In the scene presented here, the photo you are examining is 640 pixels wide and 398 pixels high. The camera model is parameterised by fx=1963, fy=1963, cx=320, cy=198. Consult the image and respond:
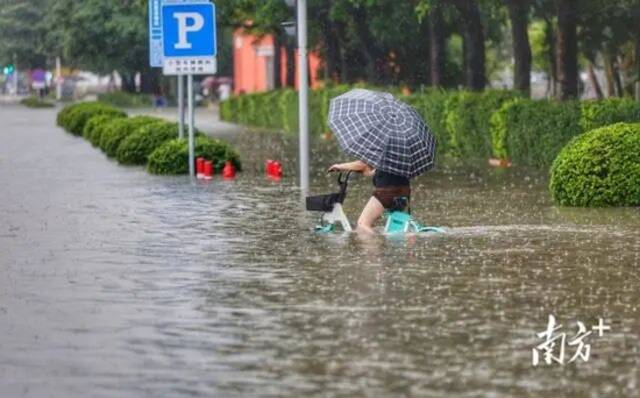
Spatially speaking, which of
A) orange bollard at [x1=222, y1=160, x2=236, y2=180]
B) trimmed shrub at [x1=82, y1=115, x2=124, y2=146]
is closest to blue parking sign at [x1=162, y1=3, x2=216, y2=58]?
orange bollard at [x1=222, y1=160, x2=236, y2=180]

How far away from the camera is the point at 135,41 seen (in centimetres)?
8531

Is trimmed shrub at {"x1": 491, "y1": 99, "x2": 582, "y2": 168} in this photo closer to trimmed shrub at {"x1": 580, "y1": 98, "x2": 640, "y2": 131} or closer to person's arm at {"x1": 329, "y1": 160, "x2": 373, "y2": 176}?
trimmed shrub at {"x1": 580, "y1": 98, "x2": 640, "y2": 131}

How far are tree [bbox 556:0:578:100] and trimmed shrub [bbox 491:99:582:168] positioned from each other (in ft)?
10.9

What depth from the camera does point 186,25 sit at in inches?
1093

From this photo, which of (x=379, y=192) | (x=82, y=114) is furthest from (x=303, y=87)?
(x=82, y=114)

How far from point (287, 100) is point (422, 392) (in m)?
53.5

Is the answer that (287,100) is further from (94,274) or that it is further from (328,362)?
(328,362)

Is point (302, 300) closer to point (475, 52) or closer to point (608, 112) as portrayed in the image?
point (608, 112)

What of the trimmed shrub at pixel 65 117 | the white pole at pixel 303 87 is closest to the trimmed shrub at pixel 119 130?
the white pole at pixel 303 87

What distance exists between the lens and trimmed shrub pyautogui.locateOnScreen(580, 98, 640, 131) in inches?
1125

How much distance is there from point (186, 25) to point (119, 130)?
35.6ft

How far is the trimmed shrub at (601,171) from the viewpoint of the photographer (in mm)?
20969

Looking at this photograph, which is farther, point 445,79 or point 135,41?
point 135,41

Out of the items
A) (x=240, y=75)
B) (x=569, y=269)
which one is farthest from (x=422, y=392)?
(x=240, y=75)
